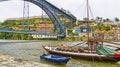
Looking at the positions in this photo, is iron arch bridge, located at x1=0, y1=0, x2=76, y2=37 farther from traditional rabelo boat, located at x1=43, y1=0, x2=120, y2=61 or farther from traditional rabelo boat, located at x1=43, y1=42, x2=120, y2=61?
traditional rabelo boat, located at x1=43, y1=42, x2=120, y2=61

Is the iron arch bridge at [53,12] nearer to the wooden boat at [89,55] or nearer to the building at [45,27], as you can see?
the building at [45,27]

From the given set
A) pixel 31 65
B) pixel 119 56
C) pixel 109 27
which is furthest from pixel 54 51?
pixel 109 27

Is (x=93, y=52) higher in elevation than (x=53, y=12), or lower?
lower

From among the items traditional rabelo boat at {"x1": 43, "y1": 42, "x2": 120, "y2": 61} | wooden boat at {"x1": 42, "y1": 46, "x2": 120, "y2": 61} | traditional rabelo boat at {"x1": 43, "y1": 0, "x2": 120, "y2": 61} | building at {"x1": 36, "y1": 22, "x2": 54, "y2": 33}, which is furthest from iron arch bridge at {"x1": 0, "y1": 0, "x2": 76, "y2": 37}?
wooden boat at {"x1": 42, "y1": 46, "x2": 120, "y2": 61}

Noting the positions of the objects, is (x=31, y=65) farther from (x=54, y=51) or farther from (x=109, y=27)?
(x=109, y=27)

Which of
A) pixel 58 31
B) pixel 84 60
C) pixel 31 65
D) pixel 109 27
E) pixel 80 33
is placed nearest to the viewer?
pixel 31 65

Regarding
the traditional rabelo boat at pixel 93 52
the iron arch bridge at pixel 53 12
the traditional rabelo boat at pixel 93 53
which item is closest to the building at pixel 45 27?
the iron arch bridge at pixel 53 12

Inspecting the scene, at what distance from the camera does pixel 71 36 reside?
121250 mm

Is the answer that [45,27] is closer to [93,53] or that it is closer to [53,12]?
[53,12]

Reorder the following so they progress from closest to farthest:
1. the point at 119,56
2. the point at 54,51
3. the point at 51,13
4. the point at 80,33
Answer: the point at 119,56 < the point at 54,51 < the point at 51,13 < the point at 80,33

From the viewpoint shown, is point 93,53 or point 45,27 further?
point 45,27

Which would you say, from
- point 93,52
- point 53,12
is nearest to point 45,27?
point 53,12

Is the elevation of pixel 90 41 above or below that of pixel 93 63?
above

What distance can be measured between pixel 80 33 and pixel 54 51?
86299 mm
